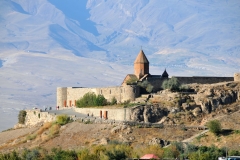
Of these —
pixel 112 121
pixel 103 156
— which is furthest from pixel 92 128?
pixel 103 156

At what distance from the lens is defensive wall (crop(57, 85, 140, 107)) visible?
67.0 meters

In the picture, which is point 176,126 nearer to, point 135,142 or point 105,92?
point 135,142

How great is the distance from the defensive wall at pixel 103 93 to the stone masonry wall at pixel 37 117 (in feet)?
11.0

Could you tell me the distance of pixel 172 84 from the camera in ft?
223

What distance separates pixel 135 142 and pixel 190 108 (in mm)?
8375

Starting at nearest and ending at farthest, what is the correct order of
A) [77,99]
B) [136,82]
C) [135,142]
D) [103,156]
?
[103,156] < [135,142] < [136,82] < [77,99]

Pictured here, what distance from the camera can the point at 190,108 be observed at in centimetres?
6350

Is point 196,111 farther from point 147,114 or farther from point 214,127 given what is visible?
point 214,127

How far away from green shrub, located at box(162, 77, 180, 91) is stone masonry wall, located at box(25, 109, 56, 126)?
978 cm

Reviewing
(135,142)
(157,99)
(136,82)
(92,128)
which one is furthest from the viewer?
(136,82)

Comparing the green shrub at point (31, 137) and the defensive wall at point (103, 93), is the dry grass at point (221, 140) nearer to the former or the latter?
the defensive wall at point (103, 93)

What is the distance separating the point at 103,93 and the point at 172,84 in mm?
6513

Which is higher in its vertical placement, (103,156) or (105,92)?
(105,92)

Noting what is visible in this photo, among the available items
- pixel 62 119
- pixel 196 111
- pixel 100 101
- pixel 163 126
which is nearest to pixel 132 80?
pixel 100 101
